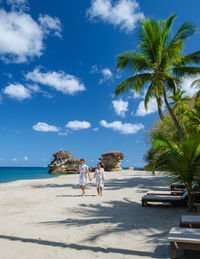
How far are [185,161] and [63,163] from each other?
47.5 metres

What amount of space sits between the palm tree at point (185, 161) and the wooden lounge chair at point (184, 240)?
3.03 meters

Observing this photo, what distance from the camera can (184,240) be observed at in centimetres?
297

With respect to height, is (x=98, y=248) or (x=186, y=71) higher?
(x=186, y=71)

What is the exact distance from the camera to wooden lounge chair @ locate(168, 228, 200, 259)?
296 centimetres

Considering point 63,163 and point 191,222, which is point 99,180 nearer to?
point 191,222

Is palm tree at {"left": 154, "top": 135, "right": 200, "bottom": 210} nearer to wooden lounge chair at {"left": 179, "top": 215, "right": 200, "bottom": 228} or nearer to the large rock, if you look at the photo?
wooden lounge chair at {"left": 179, "top": 215, "right": 200, "bottom": 228}

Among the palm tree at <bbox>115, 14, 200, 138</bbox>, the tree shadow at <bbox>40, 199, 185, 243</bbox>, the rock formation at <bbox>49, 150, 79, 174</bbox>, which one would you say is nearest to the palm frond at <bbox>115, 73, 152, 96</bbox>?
the palm tree at <bbox>115, 14, 200, 138</bbox>

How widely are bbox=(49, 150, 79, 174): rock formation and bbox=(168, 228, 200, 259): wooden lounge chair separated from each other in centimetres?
4793

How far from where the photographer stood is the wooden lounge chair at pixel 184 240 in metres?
2.96

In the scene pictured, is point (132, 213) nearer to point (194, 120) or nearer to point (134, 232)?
point (134, 232)

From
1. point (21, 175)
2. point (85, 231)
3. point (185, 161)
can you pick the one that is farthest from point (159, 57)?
point (21, 175)

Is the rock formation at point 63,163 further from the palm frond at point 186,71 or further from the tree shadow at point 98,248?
the tree shadow at point 98,248

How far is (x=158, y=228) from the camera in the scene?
15.8ft

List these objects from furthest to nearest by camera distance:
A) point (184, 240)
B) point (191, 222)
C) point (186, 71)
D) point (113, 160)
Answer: point (113, 160) < point (186, 71) < point (191, 222) < point (184, 240)
